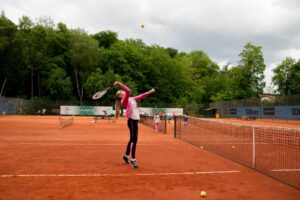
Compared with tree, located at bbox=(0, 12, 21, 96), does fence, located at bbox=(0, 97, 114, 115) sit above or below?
below

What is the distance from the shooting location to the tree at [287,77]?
7275cm

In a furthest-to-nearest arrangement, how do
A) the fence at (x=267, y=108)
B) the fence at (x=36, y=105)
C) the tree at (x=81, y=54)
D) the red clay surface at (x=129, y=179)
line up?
the tree at (x=81, y=54) → the fence at (x=36, y=105) → the fence at (x=267, y=108) → the red clay surface at (x=129, y=179)

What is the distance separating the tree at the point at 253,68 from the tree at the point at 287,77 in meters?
3.13

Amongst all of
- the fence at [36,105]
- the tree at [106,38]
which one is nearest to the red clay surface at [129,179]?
the fence at [36,105]

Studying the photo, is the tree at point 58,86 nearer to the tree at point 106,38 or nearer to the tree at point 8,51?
the tree at point 8,51

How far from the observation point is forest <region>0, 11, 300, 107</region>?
225ft

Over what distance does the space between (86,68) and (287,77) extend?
4387 centimetres

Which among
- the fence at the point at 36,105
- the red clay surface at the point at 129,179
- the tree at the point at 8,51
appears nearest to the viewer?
the red clay surface at the point at 129,179

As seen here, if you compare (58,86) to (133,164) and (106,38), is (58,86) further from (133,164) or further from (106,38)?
(133,164)

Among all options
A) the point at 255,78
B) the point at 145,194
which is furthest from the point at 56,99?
the point at 145,194

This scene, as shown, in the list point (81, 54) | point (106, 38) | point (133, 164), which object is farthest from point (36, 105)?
point (133, 164)

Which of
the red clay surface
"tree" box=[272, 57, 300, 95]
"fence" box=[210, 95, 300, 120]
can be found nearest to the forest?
"tree" box=[272, 57, 300, 95]

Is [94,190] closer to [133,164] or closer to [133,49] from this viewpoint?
[133,164]

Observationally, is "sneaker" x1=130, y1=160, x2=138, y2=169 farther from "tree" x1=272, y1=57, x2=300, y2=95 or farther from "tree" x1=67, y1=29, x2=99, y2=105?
"tree" x1=272, y1=57, x2=300, y2=95
